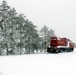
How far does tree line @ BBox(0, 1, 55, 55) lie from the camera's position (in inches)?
2007

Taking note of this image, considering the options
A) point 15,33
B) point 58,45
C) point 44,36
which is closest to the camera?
point 58,45

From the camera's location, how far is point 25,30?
208 feet

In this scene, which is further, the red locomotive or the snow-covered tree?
the snow-covered tree

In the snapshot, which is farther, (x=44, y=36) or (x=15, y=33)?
(x=44, y=36)

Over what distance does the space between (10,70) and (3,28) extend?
34.5 m

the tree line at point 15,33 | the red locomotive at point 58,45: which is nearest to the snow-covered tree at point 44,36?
the tree line at point 15,33

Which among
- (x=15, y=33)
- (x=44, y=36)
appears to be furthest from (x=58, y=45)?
(x=44, y=36)

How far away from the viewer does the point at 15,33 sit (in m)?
54.0

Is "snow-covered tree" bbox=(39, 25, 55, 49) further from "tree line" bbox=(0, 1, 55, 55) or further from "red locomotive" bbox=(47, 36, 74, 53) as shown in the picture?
"red locomotive" bbox=(47, 36, 74, 53)

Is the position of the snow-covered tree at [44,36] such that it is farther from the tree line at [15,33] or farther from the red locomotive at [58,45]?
the red locomotive at [58,45]

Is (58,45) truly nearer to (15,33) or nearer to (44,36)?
(15,33)

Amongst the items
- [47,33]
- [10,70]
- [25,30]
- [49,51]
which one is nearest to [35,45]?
[25,30]

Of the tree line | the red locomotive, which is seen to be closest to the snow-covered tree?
the tree line

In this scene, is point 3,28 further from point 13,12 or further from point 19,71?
point 19,71
